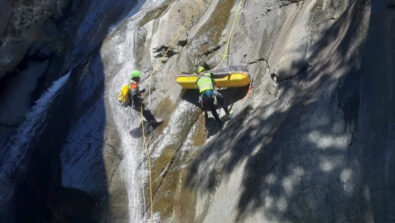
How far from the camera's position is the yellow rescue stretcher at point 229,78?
32.6 feet

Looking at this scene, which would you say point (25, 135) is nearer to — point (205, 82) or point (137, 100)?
point (137, 100)

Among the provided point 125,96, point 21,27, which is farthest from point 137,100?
point 21,27

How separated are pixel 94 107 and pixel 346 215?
25.3ft

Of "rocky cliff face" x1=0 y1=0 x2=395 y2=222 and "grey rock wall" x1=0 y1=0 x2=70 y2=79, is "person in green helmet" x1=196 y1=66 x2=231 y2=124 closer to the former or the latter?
"rocky cliff face" x1=0 y1=0 x2=395 y2=222

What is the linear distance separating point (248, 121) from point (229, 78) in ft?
5.12

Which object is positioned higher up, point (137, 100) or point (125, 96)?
point (125, 96)

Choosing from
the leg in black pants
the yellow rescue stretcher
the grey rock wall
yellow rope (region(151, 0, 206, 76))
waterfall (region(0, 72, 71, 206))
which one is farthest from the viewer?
the grey rock wall

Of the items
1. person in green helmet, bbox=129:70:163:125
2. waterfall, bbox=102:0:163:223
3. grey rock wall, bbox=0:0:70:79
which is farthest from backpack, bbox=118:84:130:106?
grey rock wall, bbox=0:0:70:79

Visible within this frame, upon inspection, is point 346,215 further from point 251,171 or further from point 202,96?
point 202,96

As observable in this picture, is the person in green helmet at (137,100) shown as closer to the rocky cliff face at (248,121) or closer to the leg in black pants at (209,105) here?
the rocky cliff face at (248,121)

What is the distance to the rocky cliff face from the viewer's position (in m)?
6.23

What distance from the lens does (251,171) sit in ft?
24.6

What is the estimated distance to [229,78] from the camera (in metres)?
10.0

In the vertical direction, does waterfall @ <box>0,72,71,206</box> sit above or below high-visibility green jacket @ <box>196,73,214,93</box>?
below
